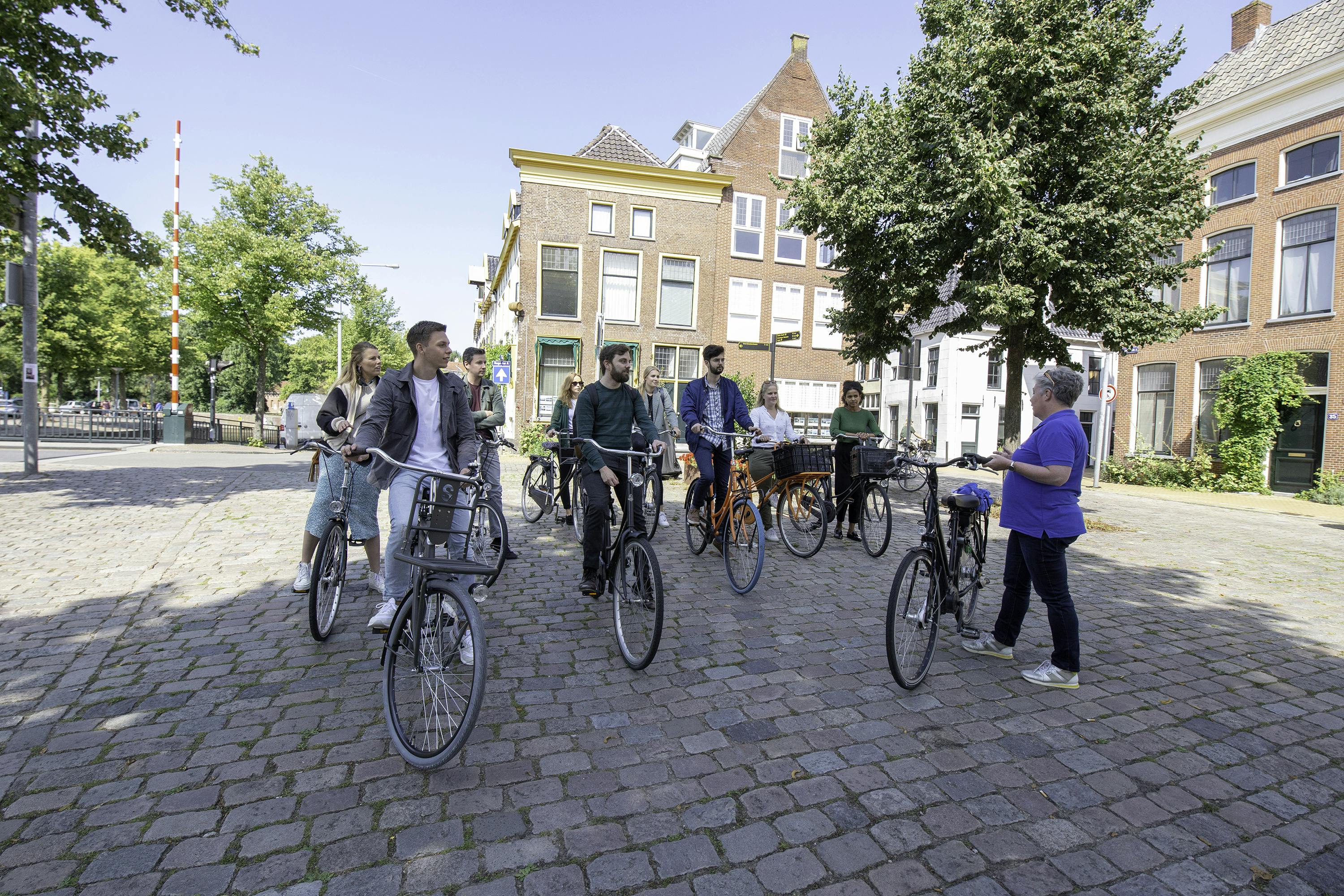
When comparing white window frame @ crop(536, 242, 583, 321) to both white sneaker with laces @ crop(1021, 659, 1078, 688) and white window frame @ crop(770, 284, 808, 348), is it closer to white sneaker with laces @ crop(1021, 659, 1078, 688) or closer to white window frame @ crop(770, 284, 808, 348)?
white window frame @ crop(770, 284, 808, 348)

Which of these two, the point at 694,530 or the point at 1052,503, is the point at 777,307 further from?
the point at 1052,503

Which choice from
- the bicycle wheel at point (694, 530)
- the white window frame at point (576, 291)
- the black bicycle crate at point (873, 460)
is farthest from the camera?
the white window frame at point (576, 291)

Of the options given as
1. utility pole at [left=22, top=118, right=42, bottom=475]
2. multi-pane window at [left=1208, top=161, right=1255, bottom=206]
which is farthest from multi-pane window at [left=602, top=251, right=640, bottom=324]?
multi-pane window at [left=1208, top=161, right=1255, bottom=206]

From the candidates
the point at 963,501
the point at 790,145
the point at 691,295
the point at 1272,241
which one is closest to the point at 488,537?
the point at 963,501

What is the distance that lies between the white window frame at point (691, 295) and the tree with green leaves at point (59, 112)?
14.9m

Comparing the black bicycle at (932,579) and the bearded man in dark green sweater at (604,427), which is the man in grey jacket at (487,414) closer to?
the bearded man in dark green sweater at (604,427)

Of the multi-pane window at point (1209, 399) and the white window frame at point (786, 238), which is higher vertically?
the white window frame at point (786, 238)

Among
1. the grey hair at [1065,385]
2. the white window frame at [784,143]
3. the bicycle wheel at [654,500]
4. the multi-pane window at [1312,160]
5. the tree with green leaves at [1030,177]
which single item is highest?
the white window frame at [784,143]

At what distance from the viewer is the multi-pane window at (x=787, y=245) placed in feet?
83.6

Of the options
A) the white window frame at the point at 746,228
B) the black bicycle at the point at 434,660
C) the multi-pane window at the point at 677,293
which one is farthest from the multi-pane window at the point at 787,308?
the black bicycle at the point at 434,660

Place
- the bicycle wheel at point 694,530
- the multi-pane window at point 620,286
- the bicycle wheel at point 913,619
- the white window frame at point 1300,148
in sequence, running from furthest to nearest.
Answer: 1. the multi-pane window at point 620,286
2. the white window frame at point 1300,148
3. the bicycle wheel at point 694,530
4. the bicycle wheel at point 913,619

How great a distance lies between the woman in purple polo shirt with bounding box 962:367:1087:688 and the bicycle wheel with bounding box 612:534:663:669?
6.49 ft

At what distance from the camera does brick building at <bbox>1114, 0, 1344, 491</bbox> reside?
17.7 m

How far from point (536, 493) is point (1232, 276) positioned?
21890 millimetres
